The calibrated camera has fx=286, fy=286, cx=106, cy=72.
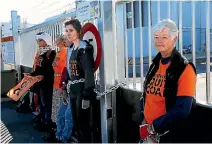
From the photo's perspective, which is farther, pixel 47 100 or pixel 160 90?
pixel 47 100

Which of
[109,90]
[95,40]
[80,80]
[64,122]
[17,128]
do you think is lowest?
[17,128]

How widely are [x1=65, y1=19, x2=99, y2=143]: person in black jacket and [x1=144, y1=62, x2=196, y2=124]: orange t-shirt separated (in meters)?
1.15

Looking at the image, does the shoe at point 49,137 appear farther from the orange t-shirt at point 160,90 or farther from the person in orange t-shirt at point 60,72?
the orange t-shirt at point 160,90

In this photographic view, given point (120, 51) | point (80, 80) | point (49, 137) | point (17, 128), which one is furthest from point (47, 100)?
point (120, 51)

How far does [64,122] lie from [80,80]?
83 centimetres

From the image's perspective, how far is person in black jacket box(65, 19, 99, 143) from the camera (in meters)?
3.30

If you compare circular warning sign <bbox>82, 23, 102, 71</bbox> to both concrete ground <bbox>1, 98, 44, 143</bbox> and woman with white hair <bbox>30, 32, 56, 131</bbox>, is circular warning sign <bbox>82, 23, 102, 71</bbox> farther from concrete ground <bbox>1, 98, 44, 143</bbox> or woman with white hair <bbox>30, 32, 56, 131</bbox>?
concrete ground <bbox>1, 98, 44, 143</bbox>

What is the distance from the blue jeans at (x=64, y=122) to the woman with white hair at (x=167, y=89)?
1.60m

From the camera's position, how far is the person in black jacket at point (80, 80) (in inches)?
130

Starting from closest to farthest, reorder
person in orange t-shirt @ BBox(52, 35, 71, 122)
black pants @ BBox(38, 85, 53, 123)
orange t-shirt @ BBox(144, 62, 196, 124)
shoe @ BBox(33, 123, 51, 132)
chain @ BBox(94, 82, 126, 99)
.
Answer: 1. orange t-shirt @ BBox(144, 62, 196, 124)
2. chain @ BBox(94, 82, 126, 99)
3. person in orange t-shirt @ BBox(52, 35, 71, 122)
4. black pants @ BBox(38, 85, 53, 123)
5. shoe @ BBox(33, 123, 51, 132)

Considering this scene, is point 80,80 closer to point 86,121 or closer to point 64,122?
point 86,121

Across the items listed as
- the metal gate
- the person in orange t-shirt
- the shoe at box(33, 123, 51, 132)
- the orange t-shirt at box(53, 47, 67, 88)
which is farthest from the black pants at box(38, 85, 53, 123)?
the metal gate

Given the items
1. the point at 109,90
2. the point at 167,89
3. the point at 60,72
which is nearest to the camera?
the point at 167,89

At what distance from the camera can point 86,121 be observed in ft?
12.0
